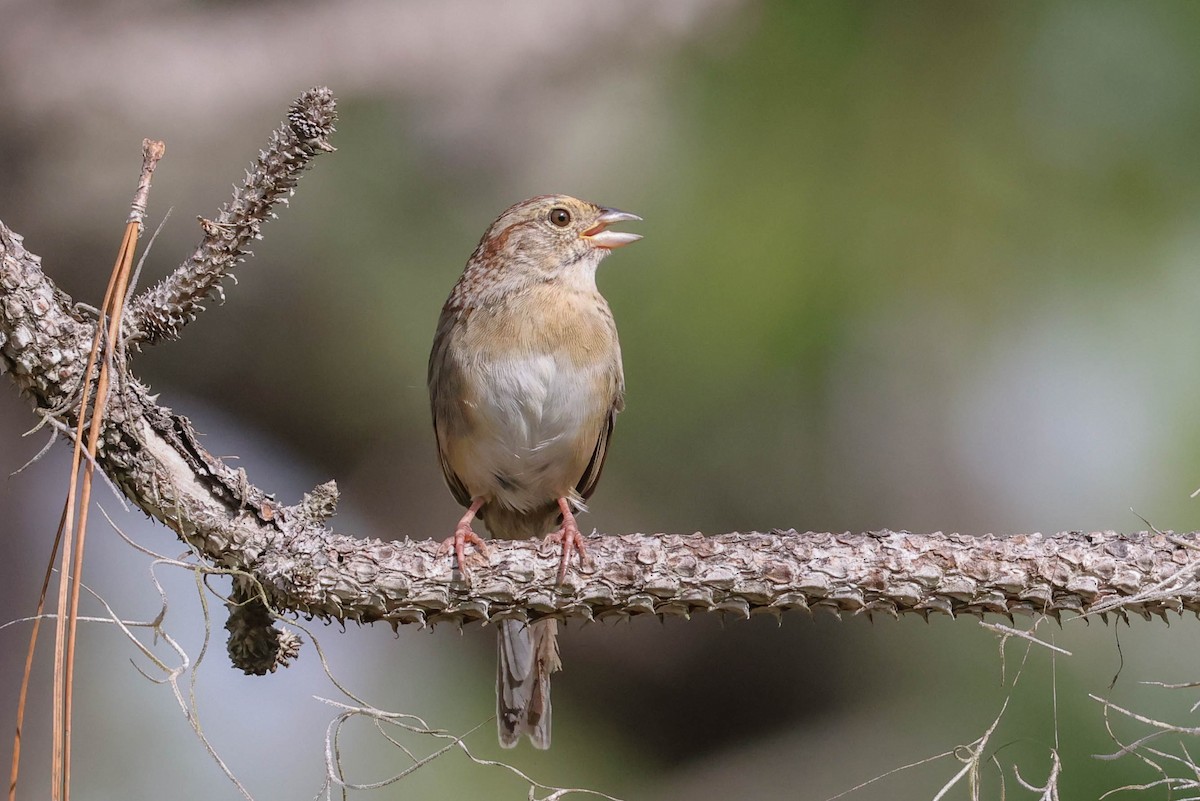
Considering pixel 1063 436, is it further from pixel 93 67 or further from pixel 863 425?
pixel 93 67

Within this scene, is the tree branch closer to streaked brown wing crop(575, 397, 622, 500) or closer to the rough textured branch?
the rough textured branch

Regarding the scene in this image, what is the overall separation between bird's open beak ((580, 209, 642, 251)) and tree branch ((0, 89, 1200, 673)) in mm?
1222

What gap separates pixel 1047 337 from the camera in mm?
4094

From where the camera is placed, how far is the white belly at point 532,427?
10.0 ft

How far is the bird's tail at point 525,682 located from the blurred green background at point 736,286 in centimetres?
55

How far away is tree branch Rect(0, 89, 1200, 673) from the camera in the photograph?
2.09 m

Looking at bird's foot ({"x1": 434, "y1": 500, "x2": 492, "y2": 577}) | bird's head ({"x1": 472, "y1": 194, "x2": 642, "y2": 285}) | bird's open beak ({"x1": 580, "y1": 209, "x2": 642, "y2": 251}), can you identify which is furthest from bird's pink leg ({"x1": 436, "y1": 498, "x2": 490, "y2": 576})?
bird's open beak ({"x1": 580, "y1": 209, "x2": 642, "y2": 251})

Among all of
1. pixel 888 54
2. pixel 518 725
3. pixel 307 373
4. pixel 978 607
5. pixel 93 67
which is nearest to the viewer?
pixel 978 607

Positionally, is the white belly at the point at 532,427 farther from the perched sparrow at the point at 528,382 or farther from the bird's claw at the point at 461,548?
the bird's claw at the point at 461,548

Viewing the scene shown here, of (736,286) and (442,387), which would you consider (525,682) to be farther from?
(736,286)

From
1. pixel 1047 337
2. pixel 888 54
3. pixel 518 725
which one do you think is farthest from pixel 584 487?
pixel 888 54

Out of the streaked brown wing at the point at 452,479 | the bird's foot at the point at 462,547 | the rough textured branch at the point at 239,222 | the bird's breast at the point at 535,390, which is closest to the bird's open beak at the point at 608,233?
the bird's breast at the point at 535,390

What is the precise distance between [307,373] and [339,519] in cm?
53

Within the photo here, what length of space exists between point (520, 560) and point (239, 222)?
0.86 m
